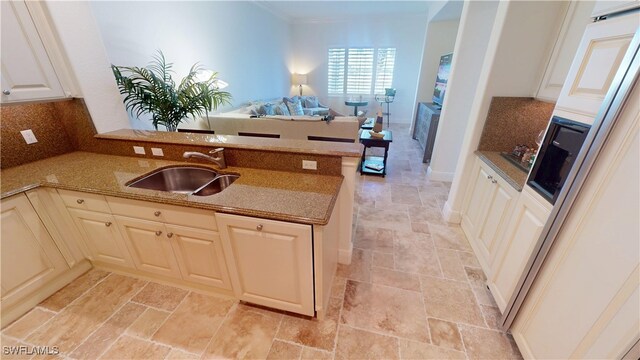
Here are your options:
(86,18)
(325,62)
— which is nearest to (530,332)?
(86,18)

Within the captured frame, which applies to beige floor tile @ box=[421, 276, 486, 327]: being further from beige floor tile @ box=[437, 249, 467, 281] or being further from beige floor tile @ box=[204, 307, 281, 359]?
beige floor tile @ box=[204, 307, 281, 359]

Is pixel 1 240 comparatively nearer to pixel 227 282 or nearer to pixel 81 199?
pixel 81 199

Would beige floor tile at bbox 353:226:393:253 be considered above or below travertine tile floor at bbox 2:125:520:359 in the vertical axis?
above

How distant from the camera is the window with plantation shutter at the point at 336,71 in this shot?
22.7 ft

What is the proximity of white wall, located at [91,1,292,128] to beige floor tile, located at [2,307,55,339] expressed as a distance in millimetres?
1978

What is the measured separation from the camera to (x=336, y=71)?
713 cm

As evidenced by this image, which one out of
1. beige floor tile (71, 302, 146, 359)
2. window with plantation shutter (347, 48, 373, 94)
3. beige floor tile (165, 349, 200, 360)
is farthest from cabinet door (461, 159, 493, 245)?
window with plantation shutter (347, 48, 373, 94)

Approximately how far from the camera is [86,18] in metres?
1.75

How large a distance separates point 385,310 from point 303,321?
22.1 inches

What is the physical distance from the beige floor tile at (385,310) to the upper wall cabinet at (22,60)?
8.30 ft

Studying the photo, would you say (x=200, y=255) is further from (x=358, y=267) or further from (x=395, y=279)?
(x=395, y=279)

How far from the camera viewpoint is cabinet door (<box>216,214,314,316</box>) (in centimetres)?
120

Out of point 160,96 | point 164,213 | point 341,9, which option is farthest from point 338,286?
point 341,9

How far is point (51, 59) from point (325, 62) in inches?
254
